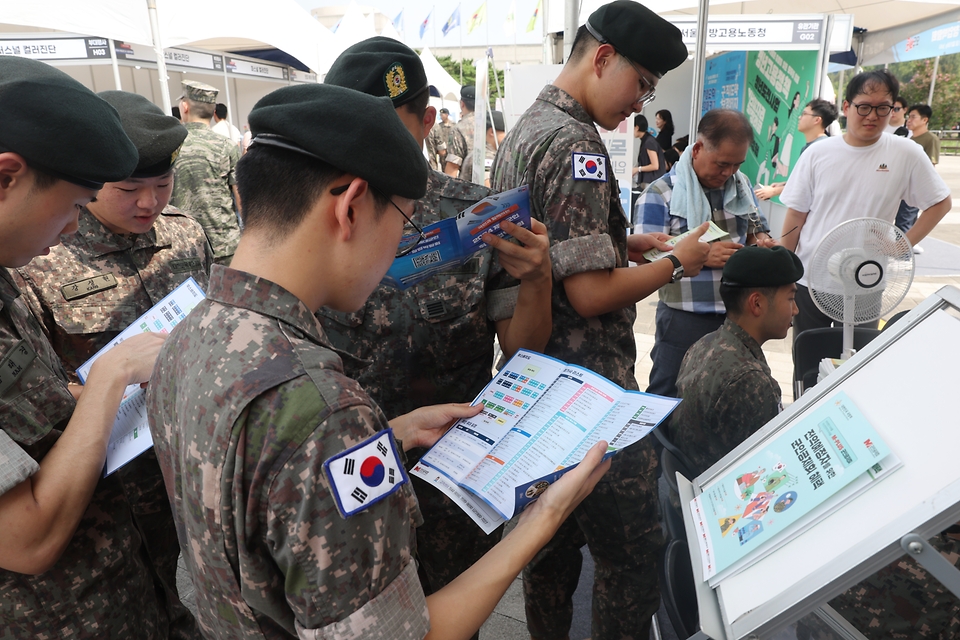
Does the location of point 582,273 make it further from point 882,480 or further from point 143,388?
point 143,388

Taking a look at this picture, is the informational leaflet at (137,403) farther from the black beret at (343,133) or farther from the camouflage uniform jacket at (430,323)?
the black beret at (343,133)

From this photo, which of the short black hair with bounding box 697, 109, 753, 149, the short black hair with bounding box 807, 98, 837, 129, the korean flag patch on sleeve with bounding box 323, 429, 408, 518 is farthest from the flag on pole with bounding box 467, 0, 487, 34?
the korean flag patch on sleeve with bounding box 323, 429, 408, 518

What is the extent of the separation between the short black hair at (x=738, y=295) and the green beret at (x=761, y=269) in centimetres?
1

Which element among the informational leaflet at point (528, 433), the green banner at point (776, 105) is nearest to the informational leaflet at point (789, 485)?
the informational leaflet at point (528, 433)

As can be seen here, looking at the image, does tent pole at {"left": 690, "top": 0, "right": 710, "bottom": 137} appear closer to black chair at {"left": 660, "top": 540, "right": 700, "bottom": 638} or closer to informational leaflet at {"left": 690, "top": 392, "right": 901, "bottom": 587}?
black chair at {"left": 660, "top": 540, "right": 700, "bottom": 638}

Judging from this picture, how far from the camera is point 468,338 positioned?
5.35 feet

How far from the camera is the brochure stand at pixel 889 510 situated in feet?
2.71

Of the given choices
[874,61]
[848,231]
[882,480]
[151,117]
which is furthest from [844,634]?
[874,61]

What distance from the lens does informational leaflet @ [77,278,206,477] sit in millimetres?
1178

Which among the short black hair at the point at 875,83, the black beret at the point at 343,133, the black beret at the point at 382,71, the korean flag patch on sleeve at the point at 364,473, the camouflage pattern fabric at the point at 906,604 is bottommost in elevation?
the camouflage pattern fabric at the point at 906,604

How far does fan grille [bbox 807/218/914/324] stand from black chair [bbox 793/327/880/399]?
28 centimetres

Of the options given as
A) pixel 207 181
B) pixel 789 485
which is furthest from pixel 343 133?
pixel 207 181

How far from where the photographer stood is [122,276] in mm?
1866

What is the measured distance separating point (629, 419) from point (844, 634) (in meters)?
0.56
